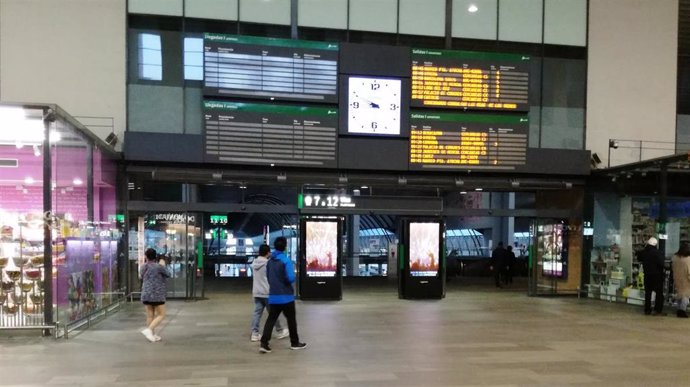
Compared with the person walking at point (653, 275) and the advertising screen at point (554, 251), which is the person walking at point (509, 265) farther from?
the person walking at point (653, 275)

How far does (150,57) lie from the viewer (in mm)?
12445

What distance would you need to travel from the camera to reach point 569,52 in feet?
46.0

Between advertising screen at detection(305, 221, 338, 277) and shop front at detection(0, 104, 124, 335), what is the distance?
430cm

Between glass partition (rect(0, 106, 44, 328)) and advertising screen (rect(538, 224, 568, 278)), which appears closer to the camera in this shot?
glass partition (rect(0, 106, 44, 328))

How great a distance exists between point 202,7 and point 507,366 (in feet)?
33.7

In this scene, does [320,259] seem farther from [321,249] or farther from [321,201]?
[321,201]

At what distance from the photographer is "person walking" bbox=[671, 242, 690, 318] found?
10.5 meters

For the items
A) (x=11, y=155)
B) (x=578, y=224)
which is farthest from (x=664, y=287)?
(x=11, y=155)

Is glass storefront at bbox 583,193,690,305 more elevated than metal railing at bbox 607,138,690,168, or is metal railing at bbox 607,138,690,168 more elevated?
metal railing at bbox 607,138,690,168

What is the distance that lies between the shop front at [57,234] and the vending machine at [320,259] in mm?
4158

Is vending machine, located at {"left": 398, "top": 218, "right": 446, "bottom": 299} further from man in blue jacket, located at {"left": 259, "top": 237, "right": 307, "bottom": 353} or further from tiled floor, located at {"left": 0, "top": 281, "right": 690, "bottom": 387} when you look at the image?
man in blue jacket, located at {"left": 259, "top": 237, "right": 307, "bottom": 353}

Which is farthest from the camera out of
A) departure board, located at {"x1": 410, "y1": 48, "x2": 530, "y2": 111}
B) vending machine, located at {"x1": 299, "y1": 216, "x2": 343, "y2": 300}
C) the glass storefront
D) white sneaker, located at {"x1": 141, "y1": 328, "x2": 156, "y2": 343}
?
the glass storefront

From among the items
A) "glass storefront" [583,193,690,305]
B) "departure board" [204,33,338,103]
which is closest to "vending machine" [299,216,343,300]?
"departure board" [204,33,338,103]

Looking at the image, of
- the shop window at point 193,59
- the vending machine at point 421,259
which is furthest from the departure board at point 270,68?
the vending machine at point 421,259
